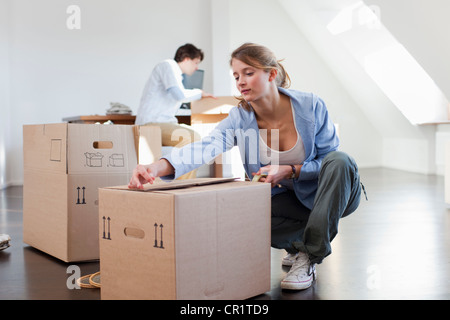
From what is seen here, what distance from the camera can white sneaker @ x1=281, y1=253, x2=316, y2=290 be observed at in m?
1.56

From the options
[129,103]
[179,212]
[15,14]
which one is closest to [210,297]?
[179,212]

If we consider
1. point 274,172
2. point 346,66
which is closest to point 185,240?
point 274,172

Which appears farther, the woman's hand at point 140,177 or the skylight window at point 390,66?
the skylight window at point 390,66

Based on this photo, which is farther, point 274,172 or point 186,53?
point 186,53

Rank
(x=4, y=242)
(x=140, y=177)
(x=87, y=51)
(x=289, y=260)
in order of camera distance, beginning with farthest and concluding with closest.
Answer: (x=87, y=51)
(x=4, y=242)
(x=289, y=260)
(x=140, y=177)

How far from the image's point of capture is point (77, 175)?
1.95 meters

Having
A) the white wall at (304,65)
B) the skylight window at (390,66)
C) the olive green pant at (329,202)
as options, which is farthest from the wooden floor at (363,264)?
the white wall at (304,65)

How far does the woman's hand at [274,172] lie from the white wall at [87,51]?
12.1 feet

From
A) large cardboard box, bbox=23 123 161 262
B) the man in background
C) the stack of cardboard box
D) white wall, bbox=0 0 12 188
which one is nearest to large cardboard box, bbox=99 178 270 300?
the stack of cardboard box

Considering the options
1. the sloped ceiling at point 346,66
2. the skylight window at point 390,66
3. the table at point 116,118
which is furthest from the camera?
the sloped ceiling at point 346,66

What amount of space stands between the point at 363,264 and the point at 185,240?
34.8 inches

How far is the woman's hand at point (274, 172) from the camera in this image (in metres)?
1.60

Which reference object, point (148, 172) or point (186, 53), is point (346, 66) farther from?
point (148, 172)

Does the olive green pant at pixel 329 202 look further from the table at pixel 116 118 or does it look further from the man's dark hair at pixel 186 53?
the table at pixel 116 118
